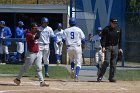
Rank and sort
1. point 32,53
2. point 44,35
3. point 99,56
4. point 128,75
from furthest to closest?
point 99,56
point 128,75
point 44,35
point 32,53

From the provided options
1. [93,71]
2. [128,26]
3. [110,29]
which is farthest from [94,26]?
[110,29]

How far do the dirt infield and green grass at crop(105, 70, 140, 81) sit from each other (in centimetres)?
113

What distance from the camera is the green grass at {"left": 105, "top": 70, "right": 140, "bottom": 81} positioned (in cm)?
1794

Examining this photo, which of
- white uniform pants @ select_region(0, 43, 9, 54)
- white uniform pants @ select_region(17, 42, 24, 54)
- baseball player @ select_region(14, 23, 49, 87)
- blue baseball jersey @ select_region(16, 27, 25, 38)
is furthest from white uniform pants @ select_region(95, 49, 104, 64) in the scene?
blue baseball jersey @ select_region(16, 27, 25, 38)

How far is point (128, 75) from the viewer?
19.0 m

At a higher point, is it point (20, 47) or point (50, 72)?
point (20, 47)

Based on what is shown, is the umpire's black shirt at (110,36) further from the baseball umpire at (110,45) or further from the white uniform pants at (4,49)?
the white uniform pants at (4,49)


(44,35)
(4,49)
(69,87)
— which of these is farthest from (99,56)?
(4,49)

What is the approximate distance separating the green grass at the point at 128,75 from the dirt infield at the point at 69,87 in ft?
3.72

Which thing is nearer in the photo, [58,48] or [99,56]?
[99,56]

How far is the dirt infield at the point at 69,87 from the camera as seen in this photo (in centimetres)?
1375

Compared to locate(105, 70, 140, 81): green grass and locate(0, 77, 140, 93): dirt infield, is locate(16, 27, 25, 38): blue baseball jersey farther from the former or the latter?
locate(0, 77, 140, 93): dirt infield

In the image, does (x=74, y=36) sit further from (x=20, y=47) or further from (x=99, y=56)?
(x=20, y=47)

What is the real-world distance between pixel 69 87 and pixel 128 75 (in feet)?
16.0
